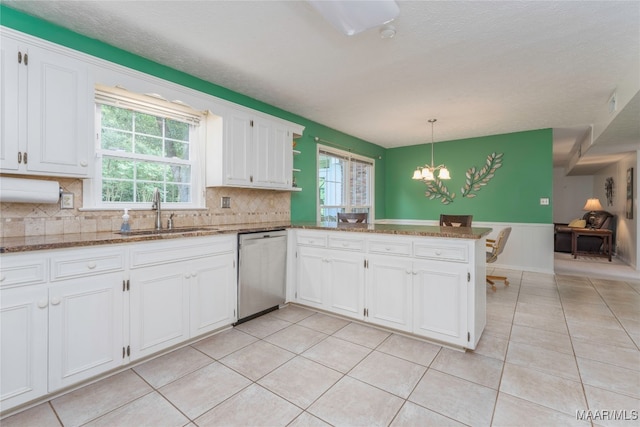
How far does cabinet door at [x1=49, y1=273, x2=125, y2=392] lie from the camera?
1717 millimetres

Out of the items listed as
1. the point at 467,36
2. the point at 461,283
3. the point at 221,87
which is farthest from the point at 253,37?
the point at 461,283

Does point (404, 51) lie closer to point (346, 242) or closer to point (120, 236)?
point (346, 242)

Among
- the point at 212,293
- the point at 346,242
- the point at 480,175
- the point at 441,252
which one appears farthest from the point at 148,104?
the point at 480,175

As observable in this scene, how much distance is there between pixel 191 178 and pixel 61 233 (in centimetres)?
119

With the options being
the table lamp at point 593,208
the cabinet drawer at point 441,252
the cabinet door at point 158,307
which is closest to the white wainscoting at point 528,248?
the table lamp at point 593,208

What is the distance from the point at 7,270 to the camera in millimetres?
1554

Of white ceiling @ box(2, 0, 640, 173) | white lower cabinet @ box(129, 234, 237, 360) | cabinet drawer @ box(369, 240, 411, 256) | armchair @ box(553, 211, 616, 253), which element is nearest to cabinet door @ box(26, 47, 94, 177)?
white ceiling @ box(2, 0, 640, 173)

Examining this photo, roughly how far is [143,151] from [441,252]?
271 centimetres

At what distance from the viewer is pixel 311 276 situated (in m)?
3.15

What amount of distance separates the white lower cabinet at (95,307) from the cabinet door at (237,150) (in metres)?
0.82

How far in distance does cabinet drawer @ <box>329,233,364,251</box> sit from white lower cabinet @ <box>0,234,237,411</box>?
1.07 m

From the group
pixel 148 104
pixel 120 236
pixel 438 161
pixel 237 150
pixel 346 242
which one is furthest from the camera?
pixel 438 161

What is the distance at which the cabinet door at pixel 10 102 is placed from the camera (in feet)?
5.86

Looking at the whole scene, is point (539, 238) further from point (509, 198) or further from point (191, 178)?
point (191, 178)
